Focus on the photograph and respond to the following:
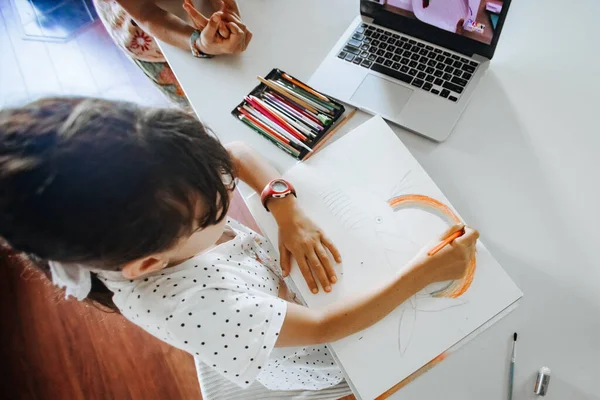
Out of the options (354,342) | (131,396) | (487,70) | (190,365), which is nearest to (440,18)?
(487,70)

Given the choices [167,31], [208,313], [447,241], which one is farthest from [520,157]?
[167,31]

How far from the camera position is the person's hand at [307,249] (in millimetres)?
635

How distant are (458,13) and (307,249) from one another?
0.45 m

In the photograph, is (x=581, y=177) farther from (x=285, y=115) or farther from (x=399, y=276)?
(x=285, y=115)

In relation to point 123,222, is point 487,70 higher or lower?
higher

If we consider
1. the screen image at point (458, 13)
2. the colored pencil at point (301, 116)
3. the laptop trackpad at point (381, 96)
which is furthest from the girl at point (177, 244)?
the screen image at point (458, 13)

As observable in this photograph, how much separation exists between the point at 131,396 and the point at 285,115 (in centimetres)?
99

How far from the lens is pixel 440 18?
2.47 ft

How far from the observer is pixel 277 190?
0.69 metres

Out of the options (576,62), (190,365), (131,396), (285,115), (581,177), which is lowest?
(131,396)

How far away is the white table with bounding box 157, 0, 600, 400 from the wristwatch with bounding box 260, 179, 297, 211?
66 millimetres

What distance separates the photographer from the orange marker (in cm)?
61

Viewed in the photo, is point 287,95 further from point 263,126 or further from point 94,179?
point 94,179

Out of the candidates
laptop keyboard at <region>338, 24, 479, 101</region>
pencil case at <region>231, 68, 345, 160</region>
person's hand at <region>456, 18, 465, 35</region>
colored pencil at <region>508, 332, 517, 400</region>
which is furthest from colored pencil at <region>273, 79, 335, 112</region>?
colored pencil at <region>508, 332, 517, 400</region>
